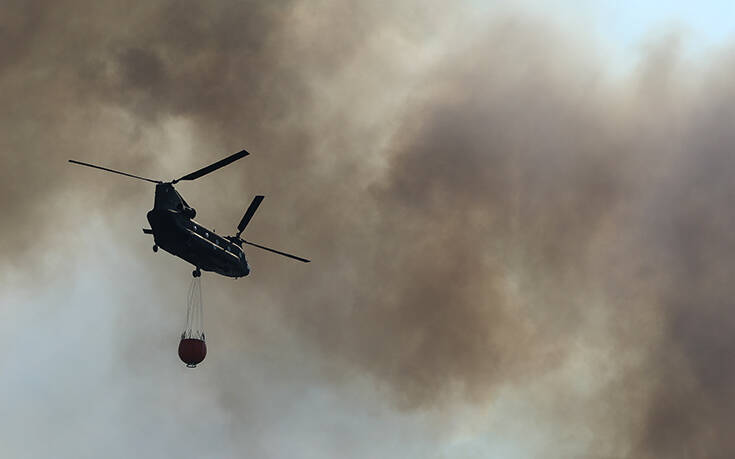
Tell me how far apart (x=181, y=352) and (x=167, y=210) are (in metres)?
11.7

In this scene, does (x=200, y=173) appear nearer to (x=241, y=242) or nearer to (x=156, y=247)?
(x=156, y=247)

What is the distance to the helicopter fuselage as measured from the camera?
78.8 meters

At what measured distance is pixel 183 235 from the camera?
79.9m

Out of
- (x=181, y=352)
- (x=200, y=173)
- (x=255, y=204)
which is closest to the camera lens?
(x=200, y=173)

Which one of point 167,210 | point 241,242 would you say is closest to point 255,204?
point 241,242

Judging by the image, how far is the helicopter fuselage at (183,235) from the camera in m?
78.8

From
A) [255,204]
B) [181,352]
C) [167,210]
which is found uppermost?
[255,204]

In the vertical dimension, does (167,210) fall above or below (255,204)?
below

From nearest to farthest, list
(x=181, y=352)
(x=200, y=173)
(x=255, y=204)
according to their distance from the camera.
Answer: (x=200, y=173), (x=181, y=352), (x=255, y=204)

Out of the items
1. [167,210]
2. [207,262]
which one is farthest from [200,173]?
[207,262]

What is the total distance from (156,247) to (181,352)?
9052mm

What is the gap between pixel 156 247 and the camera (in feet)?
259

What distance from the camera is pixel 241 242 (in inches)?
3531

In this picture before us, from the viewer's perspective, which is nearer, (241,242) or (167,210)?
(167,210)
